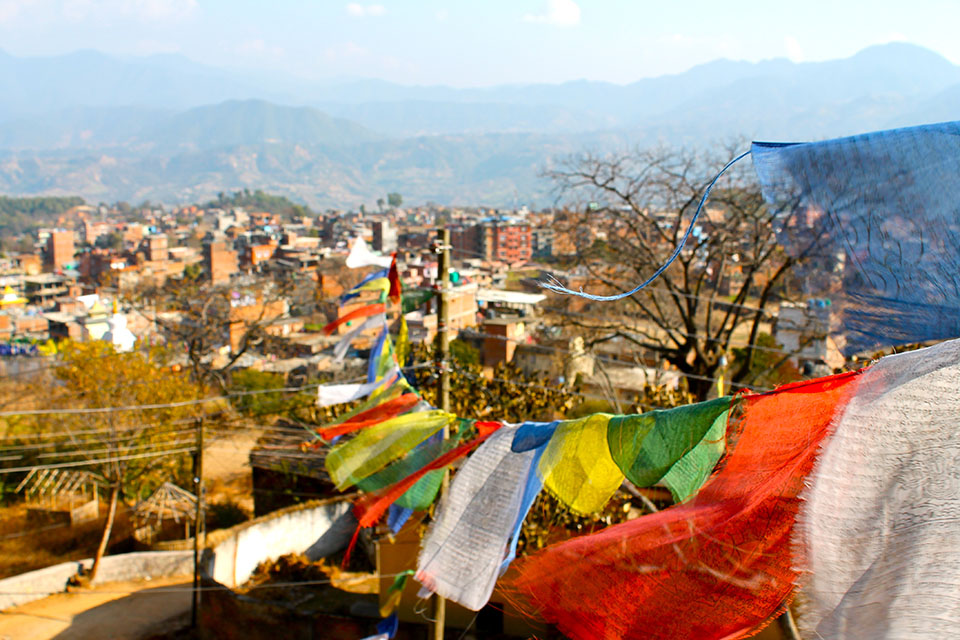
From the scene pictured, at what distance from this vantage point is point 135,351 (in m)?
16.6

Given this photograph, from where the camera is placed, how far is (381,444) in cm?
467

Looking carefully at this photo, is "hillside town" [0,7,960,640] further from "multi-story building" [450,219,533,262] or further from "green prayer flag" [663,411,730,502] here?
"multi-story building" [450,219,533,262]

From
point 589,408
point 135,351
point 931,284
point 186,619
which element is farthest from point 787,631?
point 135,351

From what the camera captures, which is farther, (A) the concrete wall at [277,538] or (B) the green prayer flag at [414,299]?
(A) the concrete wall at [277,538]

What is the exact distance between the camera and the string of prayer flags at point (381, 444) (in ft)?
15.0

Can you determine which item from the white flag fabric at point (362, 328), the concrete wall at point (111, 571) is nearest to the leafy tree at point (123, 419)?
the concrete wall at point (111, 571)

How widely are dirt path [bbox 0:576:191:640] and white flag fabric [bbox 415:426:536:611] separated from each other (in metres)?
8.76

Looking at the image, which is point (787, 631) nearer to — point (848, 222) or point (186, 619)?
point (848, 222)

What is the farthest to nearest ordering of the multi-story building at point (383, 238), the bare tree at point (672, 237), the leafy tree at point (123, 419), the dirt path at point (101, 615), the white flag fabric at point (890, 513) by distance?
1. the multi-story building at point (383, 238)
2. the leafy tree at point (123, 419)
3. the bare tree at point (672, 237)
4. the dirt path at point (101, 615)
5. the white flag fabric at point (890, 513)

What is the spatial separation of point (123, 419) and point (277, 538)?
4.43 m

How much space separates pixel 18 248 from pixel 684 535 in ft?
440

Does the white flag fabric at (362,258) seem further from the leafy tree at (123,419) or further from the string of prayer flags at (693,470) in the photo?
the leafy tree at (123,419)

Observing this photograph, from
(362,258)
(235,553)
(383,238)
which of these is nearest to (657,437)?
(362,258)

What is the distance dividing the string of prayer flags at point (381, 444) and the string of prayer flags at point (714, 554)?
7.11ft
